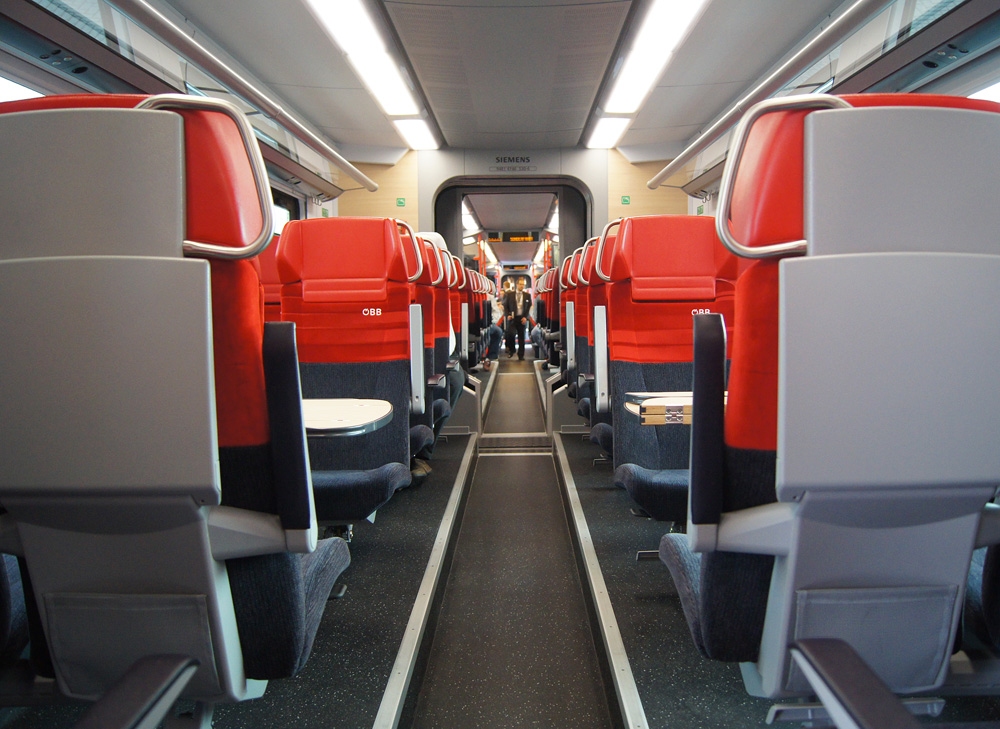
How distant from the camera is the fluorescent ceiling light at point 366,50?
4633 mm

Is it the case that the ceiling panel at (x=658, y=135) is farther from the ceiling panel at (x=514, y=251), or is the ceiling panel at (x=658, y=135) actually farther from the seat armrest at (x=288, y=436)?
the ceiling panel at (x=514, y=251)

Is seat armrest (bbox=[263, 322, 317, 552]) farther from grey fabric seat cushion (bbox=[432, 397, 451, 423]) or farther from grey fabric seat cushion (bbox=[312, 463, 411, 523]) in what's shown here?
grey fabric seat cushion (bbox=[432, 397, 451, 423])

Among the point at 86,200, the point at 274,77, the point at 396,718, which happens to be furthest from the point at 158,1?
the point at 396,718

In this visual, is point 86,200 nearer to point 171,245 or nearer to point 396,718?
point 171,245

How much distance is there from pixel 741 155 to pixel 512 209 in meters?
14.1

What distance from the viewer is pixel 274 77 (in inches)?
235

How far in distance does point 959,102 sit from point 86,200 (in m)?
1.61

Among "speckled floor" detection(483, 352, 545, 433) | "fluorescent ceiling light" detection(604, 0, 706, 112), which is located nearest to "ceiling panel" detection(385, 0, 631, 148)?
"fluorescent ceiling light" detection(604, 0, 706, 112)

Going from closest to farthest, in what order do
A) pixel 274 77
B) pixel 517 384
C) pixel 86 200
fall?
1. pixel 86 200
2. pixel 274 77
3. pixel 517 384

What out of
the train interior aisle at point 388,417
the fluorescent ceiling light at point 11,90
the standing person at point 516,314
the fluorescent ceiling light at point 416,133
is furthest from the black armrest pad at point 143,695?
the standing person at point 516,314

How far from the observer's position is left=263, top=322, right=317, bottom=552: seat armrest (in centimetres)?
111

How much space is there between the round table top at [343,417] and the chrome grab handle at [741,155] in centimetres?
104

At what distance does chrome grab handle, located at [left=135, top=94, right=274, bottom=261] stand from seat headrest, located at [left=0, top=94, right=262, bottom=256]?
0.02 metres

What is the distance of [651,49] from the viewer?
5.42m
